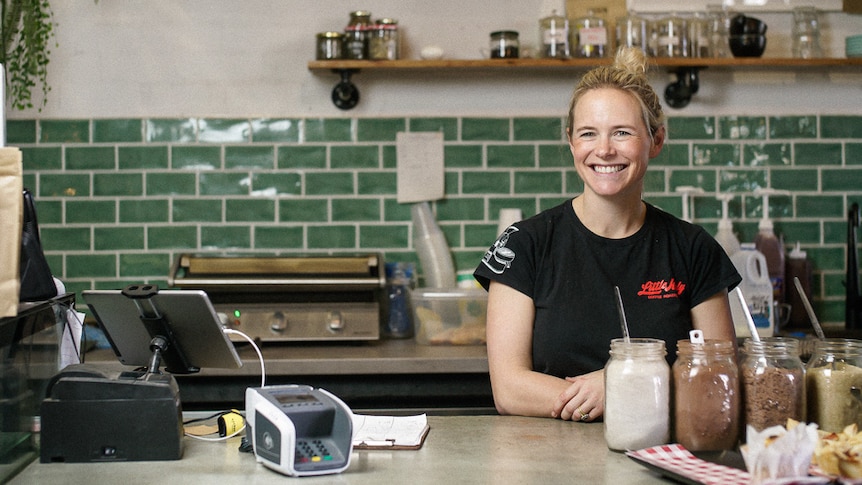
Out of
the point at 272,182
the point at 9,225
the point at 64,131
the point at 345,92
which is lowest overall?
the point at 9,225

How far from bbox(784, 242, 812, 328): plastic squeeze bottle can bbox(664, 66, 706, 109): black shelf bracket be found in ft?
2.29

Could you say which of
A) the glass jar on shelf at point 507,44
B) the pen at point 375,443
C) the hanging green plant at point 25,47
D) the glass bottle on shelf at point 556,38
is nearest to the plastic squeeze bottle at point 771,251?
the glass bottle on shelf at point 556,38

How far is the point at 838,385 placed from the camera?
5.05ft

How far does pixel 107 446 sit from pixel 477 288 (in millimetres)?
1939

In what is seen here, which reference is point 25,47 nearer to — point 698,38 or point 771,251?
point 698,38

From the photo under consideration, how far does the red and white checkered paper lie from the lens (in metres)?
1.34

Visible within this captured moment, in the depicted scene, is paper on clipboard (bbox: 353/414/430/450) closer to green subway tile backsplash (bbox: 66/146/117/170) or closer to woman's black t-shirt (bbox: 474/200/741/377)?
woman's black t-shirt (bbox: 474/200/741/377)

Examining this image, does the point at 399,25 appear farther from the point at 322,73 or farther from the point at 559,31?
the point at 559,31

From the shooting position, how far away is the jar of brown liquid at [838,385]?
1.53 meters

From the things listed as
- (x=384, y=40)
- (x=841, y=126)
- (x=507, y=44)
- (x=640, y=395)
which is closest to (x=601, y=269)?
(x=640, y=395)

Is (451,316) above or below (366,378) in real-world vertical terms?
above

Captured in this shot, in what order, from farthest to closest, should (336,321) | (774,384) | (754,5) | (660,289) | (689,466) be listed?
1. (754,5)
2. (336,321)
3. (660,289)
4. (774,384)
5. (689,466)

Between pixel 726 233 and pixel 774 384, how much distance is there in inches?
82.7

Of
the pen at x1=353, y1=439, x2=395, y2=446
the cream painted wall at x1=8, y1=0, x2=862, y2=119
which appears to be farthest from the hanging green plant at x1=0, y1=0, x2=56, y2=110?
the pen at x1=353, y1=439, x2=395, y2=446
